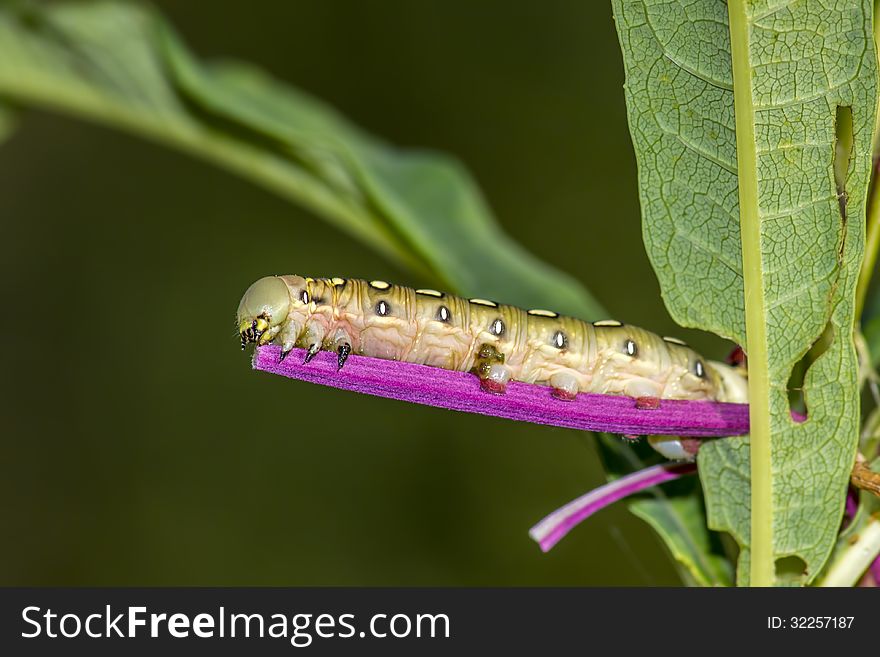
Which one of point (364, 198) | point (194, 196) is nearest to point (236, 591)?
point (364, 198)

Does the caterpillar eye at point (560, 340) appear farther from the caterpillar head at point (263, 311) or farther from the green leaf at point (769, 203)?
the caterpillar head at point (263, 311)

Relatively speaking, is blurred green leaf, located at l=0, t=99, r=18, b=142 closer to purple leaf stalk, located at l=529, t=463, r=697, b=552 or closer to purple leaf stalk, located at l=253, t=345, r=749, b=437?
purple leaf stalk, located at l=253, t=345, r=749, b=437

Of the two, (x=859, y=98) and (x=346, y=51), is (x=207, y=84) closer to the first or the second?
(x=859, y=98)

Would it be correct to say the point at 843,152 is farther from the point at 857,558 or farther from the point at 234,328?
the point at 234,328

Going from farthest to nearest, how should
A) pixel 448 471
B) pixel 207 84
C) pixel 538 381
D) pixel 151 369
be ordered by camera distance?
pixel 151 369 < pixel 448 471 < pixel 207 84 < pixel 538 381

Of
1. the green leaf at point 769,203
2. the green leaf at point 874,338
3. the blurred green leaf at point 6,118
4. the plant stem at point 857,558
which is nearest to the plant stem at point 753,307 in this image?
the green leaf at point 769,203

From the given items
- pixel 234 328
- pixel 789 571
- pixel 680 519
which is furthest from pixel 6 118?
pixel 234 328

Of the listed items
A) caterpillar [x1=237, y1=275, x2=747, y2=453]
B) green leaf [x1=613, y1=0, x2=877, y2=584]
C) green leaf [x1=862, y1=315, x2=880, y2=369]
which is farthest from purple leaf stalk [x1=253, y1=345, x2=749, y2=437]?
green leaf [x1=862, y1=315, x2=880, y2=369]
